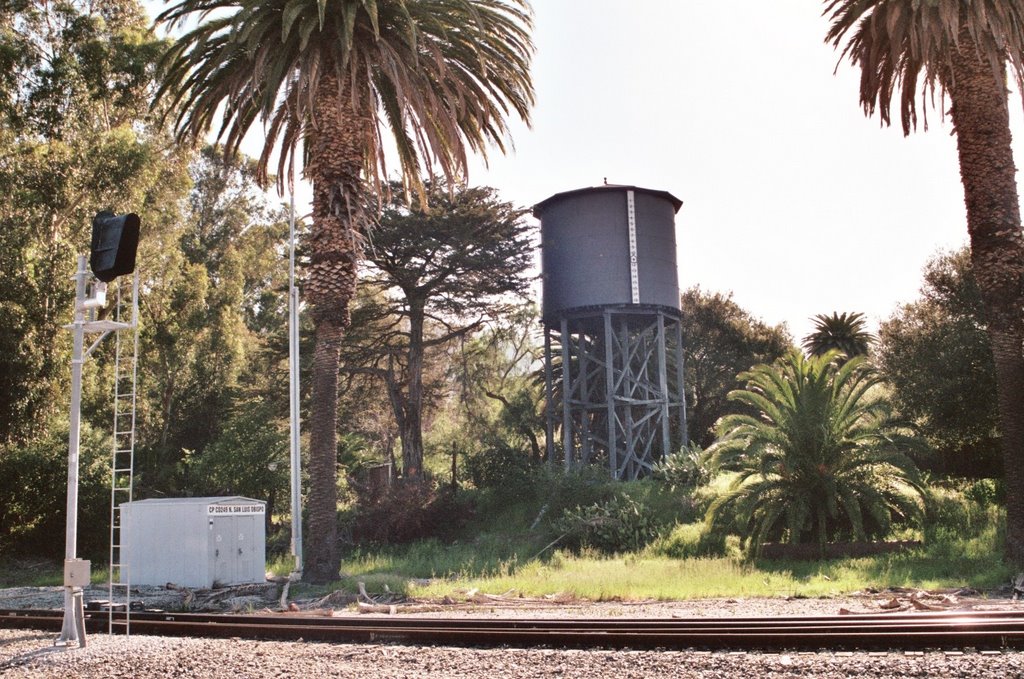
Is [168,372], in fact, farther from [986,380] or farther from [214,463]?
[986,380]

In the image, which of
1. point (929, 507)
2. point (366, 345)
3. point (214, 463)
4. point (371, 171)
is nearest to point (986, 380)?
point (929, 507)

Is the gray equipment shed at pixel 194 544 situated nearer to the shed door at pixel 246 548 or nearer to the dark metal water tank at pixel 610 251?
the shed door at pixel 246 548

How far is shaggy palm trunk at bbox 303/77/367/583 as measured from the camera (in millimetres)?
19422

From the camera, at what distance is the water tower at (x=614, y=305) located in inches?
1342

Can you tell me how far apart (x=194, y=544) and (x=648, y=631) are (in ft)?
44.7

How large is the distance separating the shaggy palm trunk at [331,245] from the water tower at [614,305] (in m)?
14.7

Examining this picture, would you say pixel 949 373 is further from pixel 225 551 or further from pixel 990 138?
pixel 225 551

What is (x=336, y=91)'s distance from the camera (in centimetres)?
1978

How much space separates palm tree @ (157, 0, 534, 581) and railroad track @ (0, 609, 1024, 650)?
→ 25.1ft

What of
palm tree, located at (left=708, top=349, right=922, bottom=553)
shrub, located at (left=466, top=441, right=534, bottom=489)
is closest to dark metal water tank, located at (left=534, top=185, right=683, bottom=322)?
shrub, located at (left=466, top=441, right=534, bottom=489)

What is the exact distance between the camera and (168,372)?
3984 centimetres

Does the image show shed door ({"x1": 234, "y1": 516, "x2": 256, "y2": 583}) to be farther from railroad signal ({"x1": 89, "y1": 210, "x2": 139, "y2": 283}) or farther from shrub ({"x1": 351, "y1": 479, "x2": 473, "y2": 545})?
railroad signal ({"x1": 89, "y1": 210, "x2": 139, "y2": 283})

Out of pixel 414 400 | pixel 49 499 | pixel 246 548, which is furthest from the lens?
pixel 414 400

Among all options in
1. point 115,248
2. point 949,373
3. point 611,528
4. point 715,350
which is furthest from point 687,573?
point 715,350
